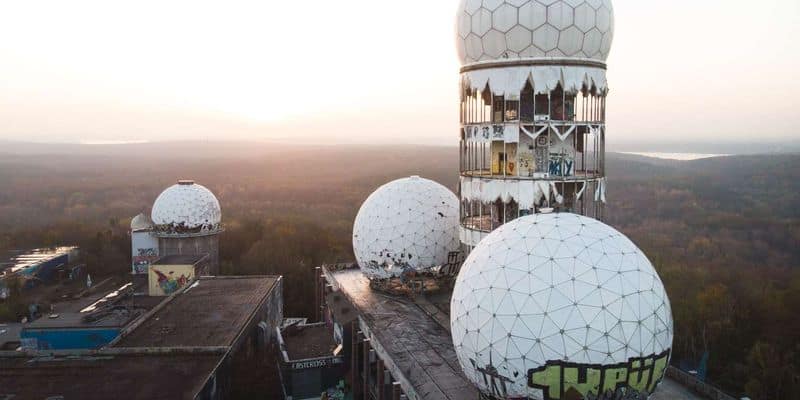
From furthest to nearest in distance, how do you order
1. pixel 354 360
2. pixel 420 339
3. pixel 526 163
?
pixel 354 360 → pixel 526 163 → pixel 420 339

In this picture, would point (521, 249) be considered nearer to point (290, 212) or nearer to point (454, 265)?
point (454, 265)

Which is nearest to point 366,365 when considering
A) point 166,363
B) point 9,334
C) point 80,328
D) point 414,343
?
point 414,343

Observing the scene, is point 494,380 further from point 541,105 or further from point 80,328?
point 80,328

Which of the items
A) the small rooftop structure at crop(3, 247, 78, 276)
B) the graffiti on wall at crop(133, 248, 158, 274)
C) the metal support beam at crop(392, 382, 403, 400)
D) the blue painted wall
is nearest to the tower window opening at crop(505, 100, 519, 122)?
the metal support beam at crop(392, 382, 403, 400)

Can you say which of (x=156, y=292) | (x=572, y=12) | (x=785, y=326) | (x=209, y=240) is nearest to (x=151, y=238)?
(x=209, y=240)

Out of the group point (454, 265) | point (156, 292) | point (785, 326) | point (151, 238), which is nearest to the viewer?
point (454, 265)

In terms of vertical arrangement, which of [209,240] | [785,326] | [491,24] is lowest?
[785,326]
